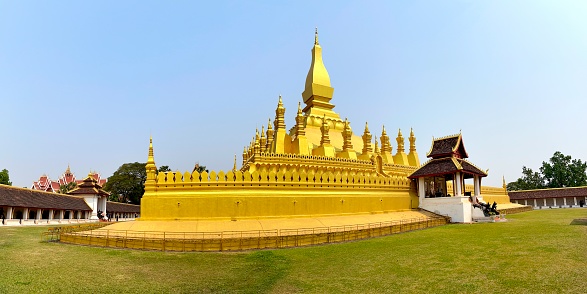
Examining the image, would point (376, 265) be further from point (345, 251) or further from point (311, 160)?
point (311, 160)

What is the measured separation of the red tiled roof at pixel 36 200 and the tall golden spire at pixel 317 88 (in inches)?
1204

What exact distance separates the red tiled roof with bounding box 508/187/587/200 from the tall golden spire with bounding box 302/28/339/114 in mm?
33903

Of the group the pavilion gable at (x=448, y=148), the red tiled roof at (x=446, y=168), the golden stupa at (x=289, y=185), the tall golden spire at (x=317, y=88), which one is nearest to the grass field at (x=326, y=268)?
the golden stupa at (x=289, y=185)

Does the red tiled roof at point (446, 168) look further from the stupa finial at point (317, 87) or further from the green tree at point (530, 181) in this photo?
the green tree at point (530, 181)

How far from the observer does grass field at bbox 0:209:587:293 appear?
10977mm

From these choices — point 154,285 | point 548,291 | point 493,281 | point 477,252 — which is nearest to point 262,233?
point 154,285

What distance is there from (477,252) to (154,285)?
465 inches

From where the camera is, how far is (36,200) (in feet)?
136

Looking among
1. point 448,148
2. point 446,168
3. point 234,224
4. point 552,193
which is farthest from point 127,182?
point 552,193

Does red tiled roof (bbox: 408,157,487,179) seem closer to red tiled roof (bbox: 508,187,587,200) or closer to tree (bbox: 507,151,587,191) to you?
red tiled roof (bbox: 508,187,587,200)

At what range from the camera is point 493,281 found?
1105 centimetres

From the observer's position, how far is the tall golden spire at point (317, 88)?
44.4 metres

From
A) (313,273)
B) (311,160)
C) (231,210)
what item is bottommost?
(313,273)

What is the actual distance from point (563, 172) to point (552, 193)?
47.4 ft
